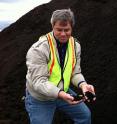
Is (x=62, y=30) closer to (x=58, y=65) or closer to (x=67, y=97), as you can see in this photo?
(x=58, y=65)

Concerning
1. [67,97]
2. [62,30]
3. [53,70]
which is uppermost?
[62,30]

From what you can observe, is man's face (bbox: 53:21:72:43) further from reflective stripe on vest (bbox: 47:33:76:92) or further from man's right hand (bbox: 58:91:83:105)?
man's right hand (bbox: 58:91:83:105)

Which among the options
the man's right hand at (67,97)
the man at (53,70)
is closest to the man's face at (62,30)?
the man at (53,70)

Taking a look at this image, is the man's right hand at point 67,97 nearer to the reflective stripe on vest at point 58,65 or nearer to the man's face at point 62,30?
the reflective stripe on vest at point 58,65

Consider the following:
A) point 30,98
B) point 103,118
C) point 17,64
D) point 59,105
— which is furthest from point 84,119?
point 17,64

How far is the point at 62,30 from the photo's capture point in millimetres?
4520

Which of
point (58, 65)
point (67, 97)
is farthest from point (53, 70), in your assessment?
point (67, 97)

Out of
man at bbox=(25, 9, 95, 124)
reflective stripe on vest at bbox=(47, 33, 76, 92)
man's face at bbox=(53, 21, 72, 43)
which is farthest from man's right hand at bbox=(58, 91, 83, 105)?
Answer: man's face at bbox=(53, 21, 72, 43)

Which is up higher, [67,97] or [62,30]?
[62,30]

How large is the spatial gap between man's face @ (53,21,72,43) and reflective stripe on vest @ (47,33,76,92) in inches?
3.1

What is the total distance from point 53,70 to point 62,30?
416mm

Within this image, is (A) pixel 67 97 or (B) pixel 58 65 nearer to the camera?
(A) pixel 67 97

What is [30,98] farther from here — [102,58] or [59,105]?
[102,58]

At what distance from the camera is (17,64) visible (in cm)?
853
